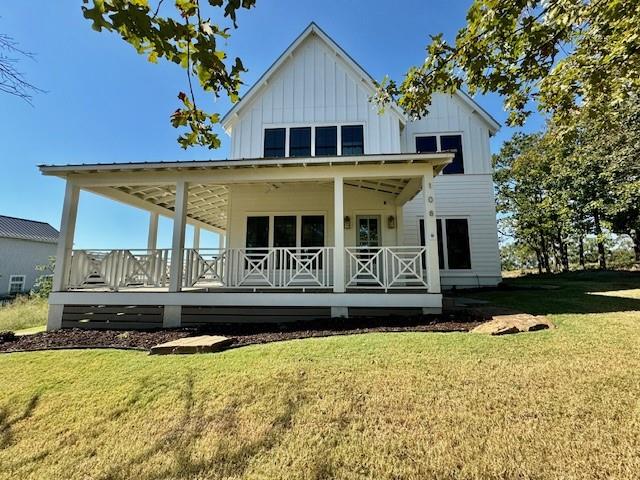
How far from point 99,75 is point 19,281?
25.8 m

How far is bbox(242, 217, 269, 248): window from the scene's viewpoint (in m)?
10.4

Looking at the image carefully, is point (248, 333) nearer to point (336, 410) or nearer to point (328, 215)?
point (336, 410)

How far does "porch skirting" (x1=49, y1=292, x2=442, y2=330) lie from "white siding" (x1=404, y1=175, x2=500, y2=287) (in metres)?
5.89

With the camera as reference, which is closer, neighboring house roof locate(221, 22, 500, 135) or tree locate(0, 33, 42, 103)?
tree locate(0, 33, 42, 103)

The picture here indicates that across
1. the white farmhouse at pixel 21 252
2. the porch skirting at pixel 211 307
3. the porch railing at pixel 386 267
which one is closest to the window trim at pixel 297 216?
the porch railing at pixel 386 267

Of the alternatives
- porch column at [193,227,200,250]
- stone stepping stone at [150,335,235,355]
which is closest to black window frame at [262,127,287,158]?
porch column at [193,227,200,250]

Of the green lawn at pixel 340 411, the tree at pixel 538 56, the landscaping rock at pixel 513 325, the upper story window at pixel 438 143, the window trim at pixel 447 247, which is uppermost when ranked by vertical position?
the upper story window at pixel 438 143

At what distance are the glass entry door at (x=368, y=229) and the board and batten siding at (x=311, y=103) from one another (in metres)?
2.72

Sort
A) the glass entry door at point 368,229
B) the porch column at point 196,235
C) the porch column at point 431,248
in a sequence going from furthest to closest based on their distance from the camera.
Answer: the porch column at point 196,235 < the glass entry door at point 368,229 < the porch column at point 431,248

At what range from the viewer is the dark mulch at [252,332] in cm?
606

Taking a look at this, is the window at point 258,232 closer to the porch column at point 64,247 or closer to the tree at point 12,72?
the porch column at point 64,247

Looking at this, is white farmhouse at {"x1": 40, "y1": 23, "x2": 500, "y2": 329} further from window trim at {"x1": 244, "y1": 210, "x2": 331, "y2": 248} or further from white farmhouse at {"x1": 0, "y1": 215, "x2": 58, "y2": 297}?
→ white farmhouse at {"x1": 0, "y1": 215, "x2": 58, "y2": 297}

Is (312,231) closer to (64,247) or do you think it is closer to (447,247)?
(447,247)

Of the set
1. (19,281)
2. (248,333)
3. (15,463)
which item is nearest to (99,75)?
(248,333)
